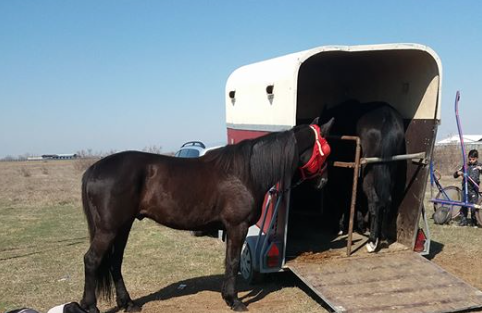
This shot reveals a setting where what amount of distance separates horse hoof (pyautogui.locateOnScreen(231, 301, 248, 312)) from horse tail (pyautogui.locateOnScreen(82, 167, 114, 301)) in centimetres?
145

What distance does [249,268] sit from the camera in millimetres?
6242

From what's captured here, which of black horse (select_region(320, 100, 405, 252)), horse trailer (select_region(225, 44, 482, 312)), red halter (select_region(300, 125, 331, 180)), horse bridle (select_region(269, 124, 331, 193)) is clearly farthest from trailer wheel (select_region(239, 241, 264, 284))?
black horse (select_region(320, 100, 405, 252))

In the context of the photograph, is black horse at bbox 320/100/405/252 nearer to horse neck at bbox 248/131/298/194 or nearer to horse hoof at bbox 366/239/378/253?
horse hoof at bbox 366/239/378/253

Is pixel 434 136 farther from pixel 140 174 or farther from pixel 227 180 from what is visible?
pixel 140 174

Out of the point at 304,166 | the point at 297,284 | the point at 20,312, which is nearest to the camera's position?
the point at 20,312

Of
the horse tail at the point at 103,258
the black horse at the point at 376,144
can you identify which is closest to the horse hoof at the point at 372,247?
the black horse at the point at 376,144

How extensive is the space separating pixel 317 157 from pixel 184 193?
1619mm

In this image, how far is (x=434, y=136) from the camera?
627cm

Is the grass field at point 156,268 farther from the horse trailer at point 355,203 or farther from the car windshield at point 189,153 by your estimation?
→ the car windshield at point 189,153

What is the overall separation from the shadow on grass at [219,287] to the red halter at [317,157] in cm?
161

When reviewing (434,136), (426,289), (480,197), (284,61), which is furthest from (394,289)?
(480,197)

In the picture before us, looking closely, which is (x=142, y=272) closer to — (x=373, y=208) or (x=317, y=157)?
(x=317, y=157)

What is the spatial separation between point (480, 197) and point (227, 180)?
23.6ft

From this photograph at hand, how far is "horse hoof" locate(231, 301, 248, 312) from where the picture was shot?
5.36 meters
